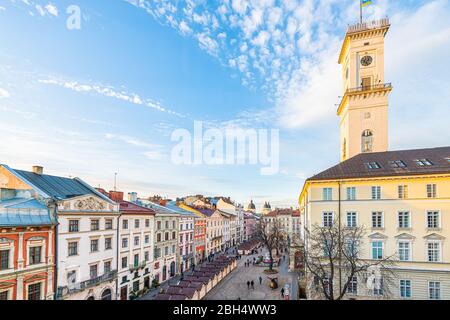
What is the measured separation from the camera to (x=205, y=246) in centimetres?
4316

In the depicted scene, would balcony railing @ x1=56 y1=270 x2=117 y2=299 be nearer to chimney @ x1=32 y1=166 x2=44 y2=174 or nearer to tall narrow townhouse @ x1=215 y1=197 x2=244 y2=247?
chimney @ x1=32 y1=166 x2=44 y2=174

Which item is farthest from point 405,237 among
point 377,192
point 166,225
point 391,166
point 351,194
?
point 166,225

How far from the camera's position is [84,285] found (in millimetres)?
17875

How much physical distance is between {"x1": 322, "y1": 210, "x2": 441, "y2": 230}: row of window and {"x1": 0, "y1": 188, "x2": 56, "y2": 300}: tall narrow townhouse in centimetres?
2065

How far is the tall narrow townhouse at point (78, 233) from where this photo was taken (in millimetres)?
16828

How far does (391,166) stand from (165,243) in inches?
995

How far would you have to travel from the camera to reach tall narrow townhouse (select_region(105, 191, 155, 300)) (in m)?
22.5

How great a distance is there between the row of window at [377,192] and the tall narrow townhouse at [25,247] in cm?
2095

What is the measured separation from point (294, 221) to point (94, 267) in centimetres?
6962

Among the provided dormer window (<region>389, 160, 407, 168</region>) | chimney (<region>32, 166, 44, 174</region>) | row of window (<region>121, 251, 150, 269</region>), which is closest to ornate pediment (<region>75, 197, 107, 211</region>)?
chimney (<region>32, 166, 44, 174</region>)

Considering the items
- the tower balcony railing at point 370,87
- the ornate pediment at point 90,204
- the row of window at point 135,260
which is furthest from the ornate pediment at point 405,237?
the ornate pediment at point 90,204
